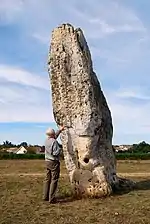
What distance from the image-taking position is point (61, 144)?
1493 cm

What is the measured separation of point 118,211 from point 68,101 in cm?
391

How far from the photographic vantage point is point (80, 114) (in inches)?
563

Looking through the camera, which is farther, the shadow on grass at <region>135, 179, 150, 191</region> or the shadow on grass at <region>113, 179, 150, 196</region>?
the shadow on grass at <region>135, 179, 150, 191</region>

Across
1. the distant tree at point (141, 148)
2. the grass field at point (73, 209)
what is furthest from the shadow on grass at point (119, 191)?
the distant tree at point (141, 148)

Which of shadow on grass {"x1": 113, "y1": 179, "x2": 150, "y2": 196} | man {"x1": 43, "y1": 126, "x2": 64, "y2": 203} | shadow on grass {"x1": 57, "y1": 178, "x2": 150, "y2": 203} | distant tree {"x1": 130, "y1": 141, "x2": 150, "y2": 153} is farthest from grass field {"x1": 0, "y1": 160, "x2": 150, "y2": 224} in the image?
distant tree {"x1": 130, "y1": 141, "x2": 150, "y2": 153}

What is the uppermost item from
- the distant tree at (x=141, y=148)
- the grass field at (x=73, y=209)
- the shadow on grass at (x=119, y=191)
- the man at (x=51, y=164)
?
the distant tree at (x=141, y=148)

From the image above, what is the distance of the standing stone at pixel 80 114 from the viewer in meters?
14.2

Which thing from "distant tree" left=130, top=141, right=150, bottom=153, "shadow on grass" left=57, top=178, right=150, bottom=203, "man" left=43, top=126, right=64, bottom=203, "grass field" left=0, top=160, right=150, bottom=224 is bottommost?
"grass field" left=0, top=160, right=150, bottom=224

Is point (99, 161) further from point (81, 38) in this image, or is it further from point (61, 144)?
point (81, 38)

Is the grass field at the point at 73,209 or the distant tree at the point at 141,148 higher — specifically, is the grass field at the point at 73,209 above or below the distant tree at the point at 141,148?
below

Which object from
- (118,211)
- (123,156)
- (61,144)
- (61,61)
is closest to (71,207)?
(118,211)

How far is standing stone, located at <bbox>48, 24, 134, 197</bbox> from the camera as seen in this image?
14.2m

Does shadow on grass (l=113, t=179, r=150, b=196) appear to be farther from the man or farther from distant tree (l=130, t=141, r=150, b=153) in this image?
distant tree (l=130, t=141, r=150, b=153)

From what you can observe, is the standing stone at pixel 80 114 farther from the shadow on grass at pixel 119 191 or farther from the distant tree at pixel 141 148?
the distant tree at pixel 141 148
